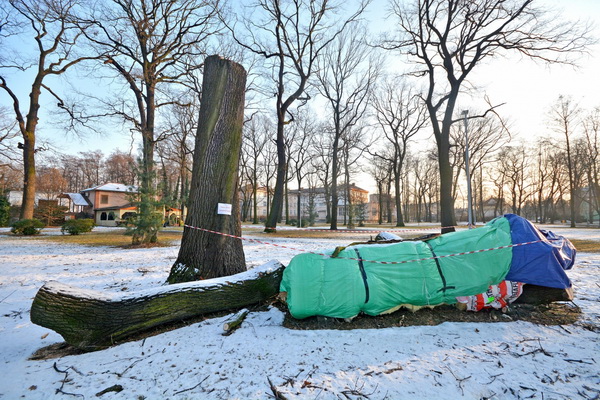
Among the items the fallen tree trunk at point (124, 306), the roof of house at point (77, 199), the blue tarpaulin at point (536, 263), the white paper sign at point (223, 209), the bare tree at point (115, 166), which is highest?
the bare tree at point (115, 166)

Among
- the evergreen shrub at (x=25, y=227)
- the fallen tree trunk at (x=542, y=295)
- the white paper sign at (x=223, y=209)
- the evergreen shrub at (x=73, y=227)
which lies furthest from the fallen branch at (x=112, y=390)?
the evergreen shrub at (x=25, y=227)

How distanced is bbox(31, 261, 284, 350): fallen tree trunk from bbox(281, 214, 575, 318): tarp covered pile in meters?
0.71

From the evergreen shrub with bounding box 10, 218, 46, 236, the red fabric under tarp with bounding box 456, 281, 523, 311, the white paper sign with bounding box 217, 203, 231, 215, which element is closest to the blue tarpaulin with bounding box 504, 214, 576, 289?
the red fabric under tarp with bounding box 456, 281, 523, 311

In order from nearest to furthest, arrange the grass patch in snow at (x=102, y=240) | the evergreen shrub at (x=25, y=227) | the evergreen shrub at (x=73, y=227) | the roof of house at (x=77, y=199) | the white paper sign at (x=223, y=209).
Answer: the white paper sign at (x=223, y=209) → the grass patch in snow at (x=102, y=240) → the evergreen shrub at (x=25, y=227) → the evergreen shrub at (x=73, y=227) → the roof of house at (x=77, y=199)

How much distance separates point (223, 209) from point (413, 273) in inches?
125

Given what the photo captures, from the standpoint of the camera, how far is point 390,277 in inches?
138

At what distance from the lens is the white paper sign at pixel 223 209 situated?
473 cm

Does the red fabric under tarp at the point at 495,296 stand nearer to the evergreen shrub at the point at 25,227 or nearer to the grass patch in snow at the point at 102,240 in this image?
the grass patch in snow at the point at 102,240

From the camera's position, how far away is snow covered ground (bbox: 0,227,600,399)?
2203 millimetres

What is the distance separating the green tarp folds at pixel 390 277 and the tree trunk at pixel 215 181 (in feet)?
5.01

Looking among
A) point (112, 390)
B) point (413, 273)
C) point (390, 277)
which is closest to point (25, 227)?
point (112, 390)

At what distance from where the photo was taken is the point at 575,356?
2.69 m

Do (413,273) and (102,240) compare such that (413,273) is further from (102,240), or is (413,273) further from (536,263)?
Answer: (102,240)

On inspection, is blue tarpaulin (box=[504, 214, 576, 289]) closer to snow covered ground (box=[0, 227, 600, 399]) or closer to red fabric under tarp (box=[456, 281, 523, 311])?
red fabric under tarp (box=[456, 281, 523, 311])
